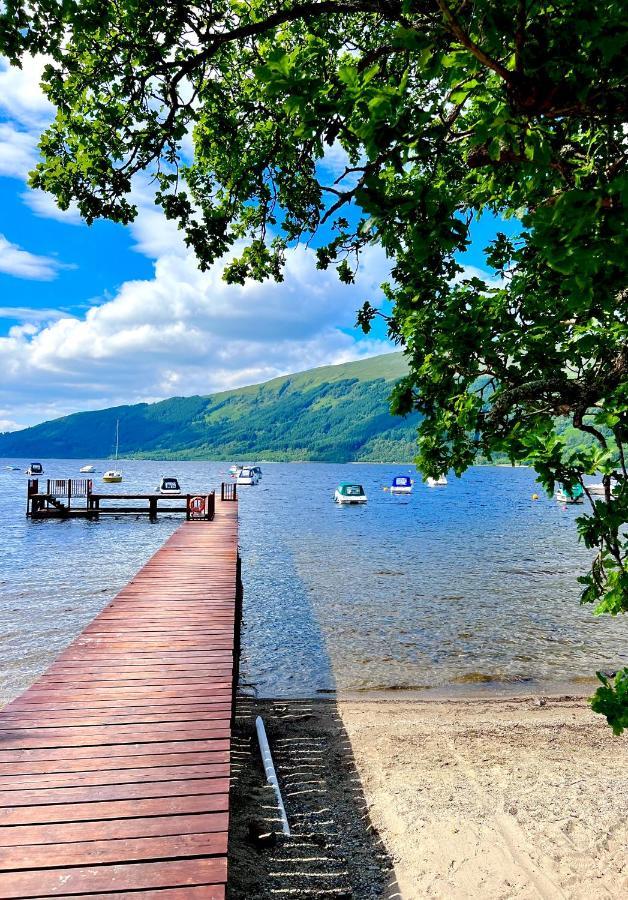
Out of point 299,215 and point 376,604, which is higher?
point 299,215

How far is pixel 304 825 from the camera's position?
6.66 meters

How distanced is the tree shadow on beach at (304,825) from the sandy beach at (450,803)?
0.02m

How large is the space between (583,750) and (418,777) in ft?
10.1

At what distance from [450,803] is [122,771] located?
458cm

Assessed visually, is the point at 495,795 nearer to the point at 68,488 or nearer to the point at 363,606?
the point at 363,606

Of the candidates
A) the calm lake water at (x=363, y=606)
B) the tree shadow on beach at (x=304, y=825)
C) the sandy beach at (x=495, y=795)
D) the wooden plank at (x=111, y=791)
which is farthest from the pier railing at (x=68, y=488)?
the wooden plank at (x=111, y=791)

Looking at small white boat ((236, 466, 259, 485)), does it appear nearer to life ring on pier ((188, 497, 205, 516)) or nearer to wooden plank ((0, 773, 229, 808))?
life ring on pier ((188, 497, 205, 516))

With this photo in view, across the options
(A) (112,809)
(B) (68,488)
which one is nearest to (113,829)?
(A) (112,809)

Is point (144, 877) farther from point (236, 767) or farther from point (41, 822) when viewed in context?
point (236, 767)

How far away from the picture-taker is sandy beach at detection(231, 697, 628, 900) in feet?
18.8

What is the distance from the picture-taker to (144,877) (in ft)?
12.4

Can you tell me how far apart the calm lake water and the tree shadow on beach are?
2.88m

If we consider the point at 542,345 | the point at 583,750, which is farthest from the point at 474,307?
the point at 583,750

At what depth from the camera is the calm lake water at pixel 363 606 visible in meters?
13.4
